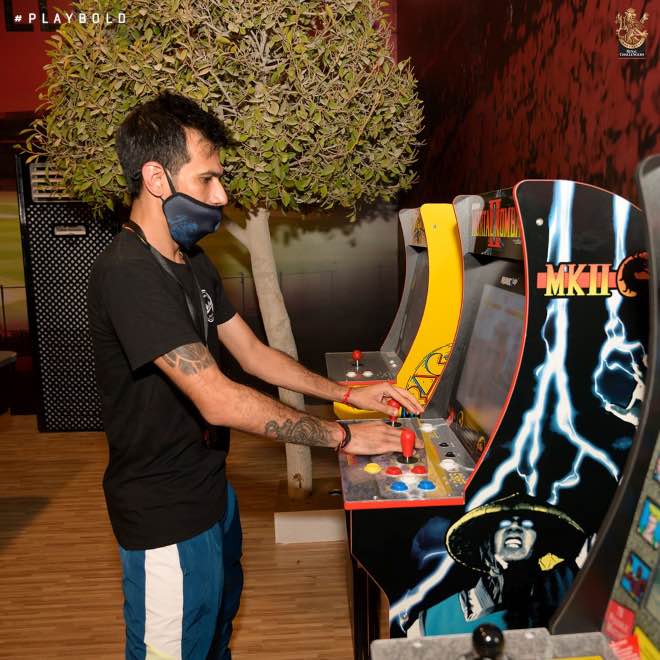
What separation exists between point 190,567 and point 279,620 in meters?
1.25

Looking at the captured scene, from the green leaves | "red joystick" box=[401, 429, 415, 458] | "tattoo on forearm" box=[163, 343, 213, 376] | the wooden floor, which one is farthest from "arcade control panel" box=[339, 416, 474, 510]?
the green leaves

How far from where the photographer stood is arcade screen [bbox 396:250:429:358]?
2551mm

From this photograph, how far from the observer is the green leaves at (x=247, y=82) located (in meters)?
2.46

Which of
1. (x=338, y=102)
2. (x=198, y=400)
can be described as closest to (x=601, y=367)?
(x=198, y=400)

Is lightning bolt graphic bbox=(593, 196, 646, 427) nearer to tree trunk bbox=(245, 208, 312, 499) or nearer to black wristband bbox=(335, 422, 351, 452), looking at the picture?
black wristband bbox=(335, 422, 351, 452)

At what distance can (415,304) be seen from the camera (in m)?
2.67

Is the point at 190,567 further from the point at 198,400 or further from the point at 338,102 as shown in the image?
the point at 338,102

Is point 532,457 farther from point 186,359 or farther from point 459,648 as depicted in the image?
point 186,359

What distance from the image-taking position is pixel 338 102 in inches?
104

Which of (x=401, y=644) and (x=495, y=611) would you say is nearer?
(x=401, y=644)

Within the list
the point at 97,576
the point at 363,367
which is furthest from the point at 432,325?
the point at 97,576

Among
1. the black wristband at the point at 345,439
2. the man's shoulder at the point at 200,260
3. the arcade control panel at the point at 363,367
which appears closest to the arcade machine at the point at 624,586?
the black wristband at the point at 345,439

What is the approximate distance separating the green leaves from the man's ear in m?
1.13

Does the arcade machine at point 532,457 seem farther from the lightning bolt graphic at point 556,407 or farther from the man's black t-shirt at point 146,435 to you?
the man's black t-shirt at point 146,435
